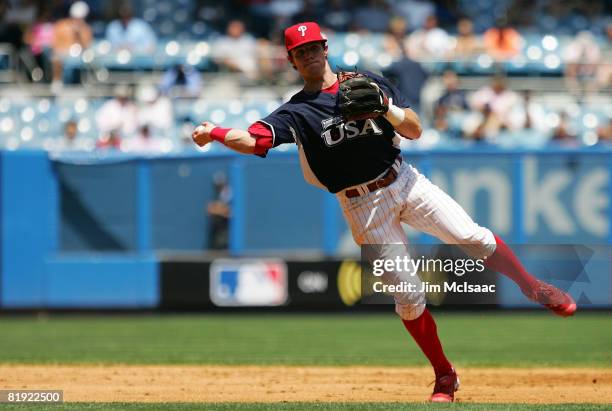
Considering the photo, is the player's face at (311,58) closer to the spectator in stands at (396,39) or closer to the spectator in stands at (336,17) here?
the spectator in stands at (396,39)

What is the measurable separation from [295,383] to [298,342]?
3272 mm

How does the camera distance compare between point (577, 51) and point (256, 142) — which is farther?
point (577, 51)

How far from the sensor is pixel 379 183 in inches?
260

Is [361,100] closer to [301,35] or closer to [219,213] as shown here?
[301,35]

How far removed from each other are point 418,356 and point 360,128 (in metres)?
3.92

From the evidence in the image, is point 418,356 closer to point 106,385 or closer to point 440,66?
point 106,385

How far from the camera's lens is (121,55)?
16266 mm

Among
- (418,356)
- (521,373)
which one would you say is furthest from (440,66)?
(521,373)

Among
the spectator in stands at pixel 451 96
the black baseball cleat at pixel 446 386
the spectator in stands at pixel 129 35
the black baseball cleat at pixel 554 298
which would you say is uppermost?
the spectator in stands at pixel 129 35

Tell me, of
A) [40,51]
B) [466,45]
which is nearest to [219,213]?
[40,51]

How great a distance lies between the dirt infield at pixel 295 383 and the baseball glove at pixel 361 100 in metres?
1.80

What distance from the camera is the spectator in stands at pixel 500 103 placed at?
50.3ft

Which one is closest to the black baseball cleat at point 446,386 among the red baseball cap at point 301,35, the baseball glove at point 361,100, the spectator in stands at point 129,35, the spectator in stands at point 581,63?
the baseball glove at point 361,100

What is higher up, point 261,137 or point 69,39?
point 69,39
